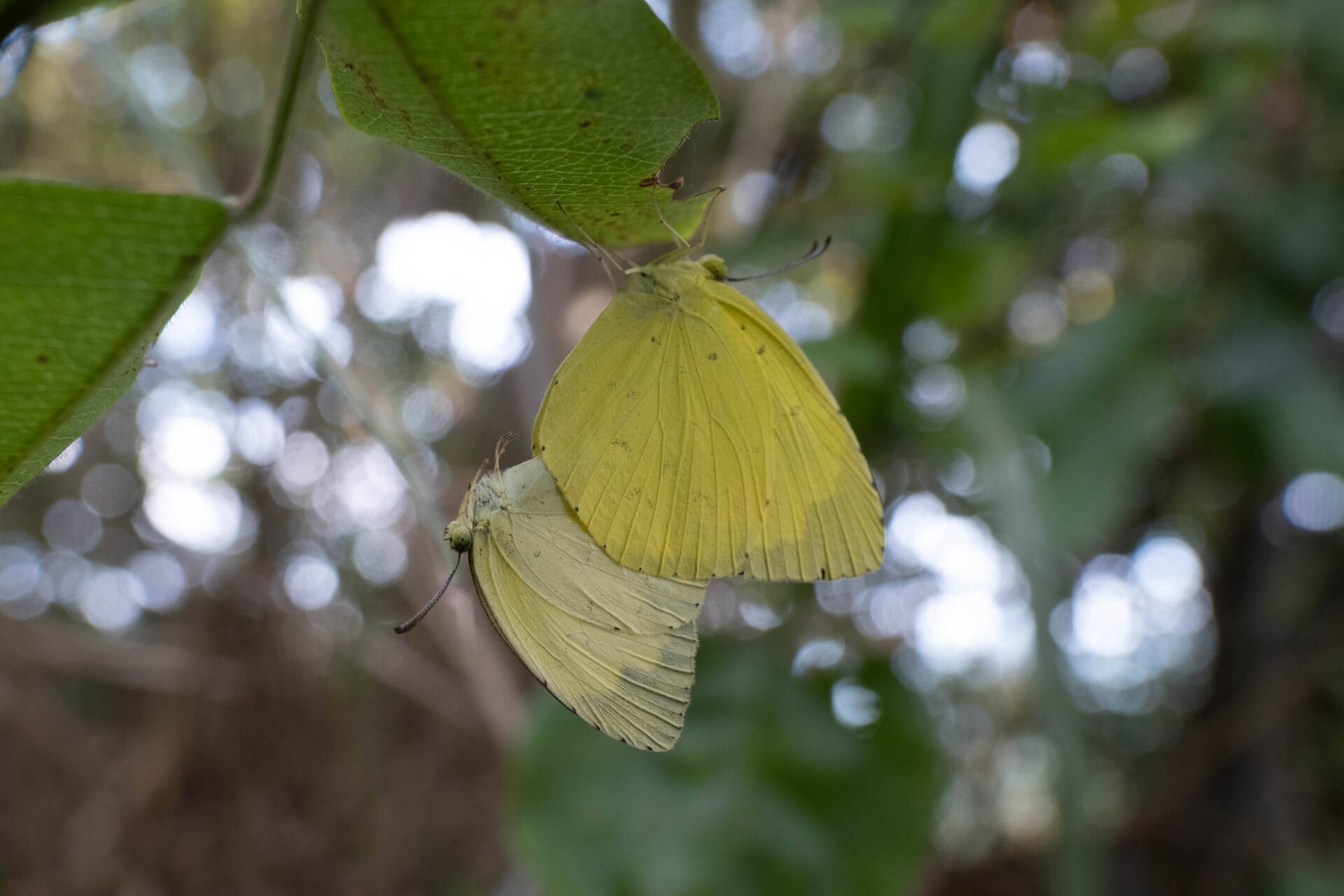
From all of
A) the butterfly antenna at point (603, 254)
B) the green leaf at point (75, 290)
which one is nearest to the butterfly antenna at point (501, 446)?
the butterfly antenna at point (603, 254)

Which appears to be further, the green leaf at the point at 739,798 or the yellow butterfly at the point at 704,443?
the green leaf at the point at 739,798

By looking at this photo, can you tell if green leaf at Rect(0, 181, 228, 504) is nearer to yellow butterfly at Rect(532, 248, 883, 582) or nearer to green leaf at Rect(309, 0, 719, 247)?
green leaf at Rect(309, 0, 719, 247)

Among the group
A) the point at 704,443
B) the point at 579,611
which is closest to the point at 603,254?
the point at 704,443

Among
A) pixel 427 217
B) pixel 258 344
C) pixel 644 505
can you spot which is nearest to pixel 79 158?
pixel 258 344

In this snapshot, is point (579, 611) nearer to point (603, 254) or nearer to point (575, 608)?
point (575, 608)

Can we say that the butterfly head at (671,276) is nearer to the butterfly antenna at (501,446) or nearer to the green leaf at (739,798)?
the butterfly antenna at (501,446)
